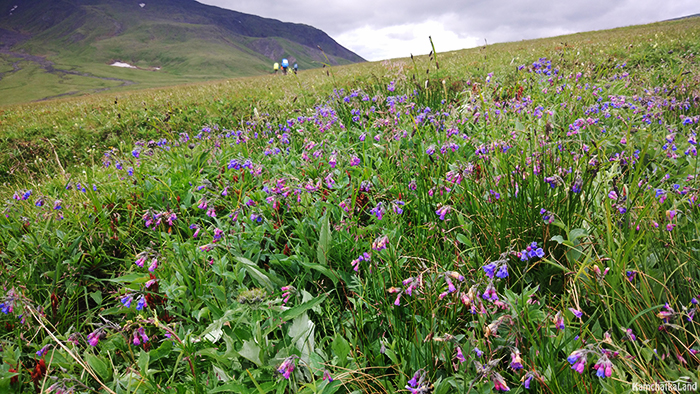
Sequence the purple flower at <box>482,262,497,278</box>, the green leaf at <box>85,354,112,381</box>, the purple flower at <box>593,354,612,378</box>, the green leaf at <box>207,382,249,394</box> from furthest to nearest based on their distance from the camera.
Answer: the green leaf at <box>85,354,112,381</box>, the green leaf at <box>207,382,249,394</box>, the purple flower at <box>482,262,497,278</box>, the purple flower at <box>593,354,612,378</box>

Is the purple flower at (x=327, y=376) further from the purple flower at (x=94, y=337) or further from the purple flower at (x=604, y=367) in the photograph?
the purple flower at (x=94, y=337)

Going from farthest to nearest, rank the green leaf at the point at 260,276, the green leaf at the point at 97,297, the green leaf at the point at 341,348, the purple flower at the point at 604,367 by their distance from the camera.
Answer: the green leaf at the point at 97,297, the green leaf at the point at 260,276, the green leaf at the point at 341,348, the purple flower at the point at 604,367

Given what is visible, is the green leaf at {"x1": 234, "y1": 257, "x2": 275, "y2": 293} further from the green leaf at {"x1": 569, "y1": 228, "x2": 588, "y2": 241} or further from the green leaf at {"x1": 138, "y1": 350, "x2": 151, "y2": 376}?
the green leaf at {"x1": 569, "y1": 228, "x2": 588, "y2": 241}

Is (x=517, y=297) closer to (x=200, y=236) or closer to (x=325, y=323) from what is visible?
(x=325, y=323)

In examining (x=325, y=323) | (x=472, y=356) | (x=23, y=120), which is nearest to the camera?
(x=472, y=356)

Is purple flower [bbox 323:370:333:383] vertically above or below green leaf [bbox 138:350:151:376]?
above

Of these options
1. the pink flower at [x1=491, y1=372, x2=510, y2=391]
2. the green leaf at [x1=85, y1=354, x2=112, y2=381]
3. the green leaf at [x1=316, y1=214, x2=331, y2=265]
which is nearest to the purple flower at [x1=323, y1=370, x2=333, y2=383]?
the pink flower at [x1=491, y1=372, x2=510, y2=391]

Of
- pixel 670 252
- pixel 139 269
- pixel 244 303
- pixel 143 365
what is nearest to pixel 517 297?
pixel 670 252

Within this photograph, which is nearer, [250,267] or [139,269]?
[250,267]

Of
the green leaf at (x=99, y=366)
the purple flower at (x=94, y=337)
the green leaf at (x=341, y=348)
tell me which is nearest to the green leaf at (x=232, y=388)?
the green leaf at (x=341, y=348)

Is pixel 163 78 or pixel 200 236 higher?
pixel 163 78

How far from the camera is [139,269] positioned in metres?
3.29

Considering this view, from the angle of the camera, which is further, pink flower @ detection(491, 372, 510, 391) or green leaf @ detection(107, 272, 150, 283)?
green leaf @ detection(107, 272, 150, 283)

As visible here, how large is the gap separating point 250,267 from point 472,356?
1.71 m
